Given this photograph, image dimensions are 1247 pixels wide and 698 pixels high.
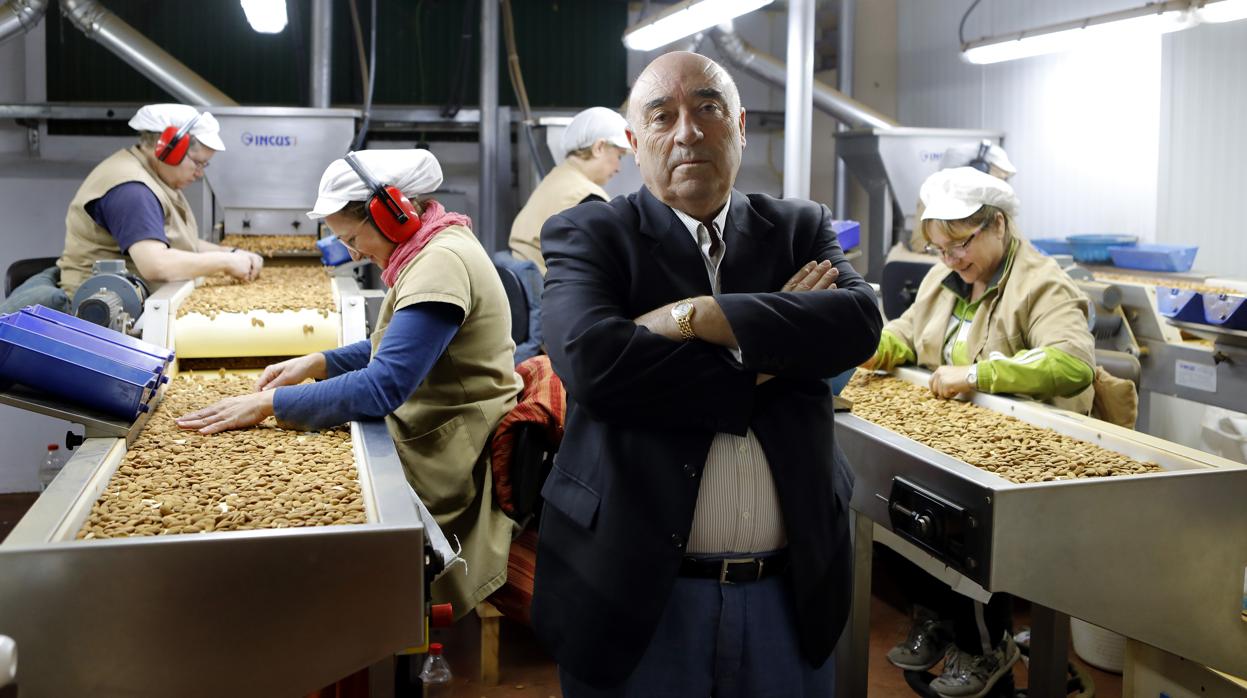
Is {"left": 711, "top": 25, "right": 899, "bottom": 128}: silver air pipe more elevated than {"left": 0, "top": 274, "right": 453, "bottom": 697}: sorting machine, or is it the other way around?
{"left": 711, "top": 25, "right": 899, "bottom": 128}: silver air pipe

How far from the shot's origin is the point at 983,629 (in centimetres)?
292

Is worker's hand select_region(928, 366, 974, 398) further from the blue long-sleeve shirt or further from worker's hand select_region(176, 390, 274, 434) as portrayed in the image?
worker's hand select_region(176, 390, 274, 434)

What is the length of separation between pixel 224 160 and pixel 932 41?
417 centimetres

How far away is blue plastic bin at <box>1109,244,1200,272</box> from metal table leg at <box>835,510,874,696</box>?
2674mm

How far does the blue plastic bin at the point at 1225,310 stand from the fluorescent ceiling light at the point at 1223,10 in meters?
1.25

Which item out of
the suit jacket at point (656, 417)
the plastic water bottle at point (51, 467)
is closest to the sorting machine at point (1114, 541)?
the suit jacket at point (656, 417)

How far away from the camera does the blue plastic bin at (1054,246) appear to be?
16.3ft

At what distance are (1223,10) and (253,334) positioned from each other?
3341 mm

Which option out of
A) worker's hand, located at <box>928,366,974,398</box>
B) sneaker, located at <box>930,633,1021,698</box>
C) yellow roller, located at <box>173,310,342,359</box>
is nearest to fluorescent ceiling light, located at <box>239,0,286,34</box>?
yellow roller, located at <box>173,310,342,359</box>

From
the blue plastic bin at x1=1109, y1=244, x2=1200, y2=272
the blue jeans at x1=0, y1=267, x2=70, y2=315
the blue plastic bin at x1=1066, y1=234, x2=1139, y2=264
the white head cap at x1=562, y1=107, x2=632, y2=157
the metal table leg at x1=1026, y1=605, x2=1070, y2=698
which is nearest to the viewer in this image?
the metal table leg at x1=1026, y1=605, x2=1070, y2=698

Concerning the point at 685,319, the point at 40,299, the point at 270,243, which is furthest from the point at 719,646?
the point at 270,243

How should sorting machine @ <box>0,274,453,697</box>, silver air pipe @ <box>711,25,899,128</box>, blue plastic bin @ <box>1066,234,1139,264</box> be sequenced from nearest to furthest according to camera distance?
sorting machine @ <box>0,274,453,697</box> < blue plastic bin @ <box>1066,234,1139,264</box> < silver air pipe @ <box>711,25,899,128</box>

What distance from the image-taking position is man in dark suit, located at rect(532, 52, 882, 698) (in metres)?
1.49

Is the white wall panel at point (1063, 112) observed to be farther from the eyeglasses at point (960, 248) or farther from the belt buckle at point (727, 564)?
the belt buckle at point (727, 564)
